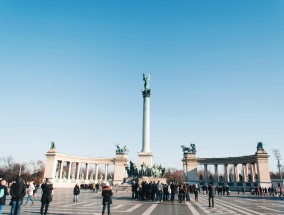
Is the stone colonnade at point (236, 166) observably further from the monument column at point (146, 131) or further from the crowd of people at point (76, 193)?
the crowd of people at point (76, 193)

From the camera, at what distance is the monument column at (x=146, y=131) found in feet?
168

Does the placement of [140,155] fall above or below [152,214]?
above

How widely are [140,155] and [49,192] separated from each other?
3824cm

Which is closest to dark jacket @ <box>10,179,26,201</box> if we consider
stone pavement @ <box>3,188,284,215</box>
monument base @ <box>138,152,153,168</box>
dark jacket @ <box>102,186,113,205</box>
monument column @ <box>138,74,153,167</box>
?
dark jacket @ <box>102,186,113,205</box>

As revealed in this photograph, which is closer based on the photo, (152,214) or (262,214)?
(152,214)

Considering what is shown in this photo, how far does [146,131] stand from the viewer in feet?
179

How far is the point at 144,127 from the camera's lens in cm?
5503

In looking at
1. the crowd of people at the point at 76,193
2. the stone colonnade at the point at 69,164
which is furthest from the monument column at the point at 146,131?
the stone colonnade at the point at 69,164

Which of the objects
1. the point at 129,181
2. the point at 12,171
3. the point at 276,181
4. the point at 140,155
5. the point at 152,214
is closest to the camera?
the point at 152,214

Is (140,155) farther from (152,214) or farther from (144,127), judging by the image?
(152,214)

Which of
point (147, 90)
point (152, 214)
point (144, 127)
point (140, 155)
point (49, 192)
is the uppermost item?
point (147, 90)

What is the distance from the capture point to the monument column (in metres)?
51.3

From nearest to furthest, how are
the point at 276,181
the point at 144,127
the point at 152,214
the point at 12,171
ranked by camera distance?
1. the point at 152,214
2. the point at 144,127
3. the point at 276,181
4. the point at 12,171

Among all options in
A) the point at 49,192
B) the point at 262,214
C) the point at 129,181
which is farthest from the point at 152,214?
the point at 129,181
